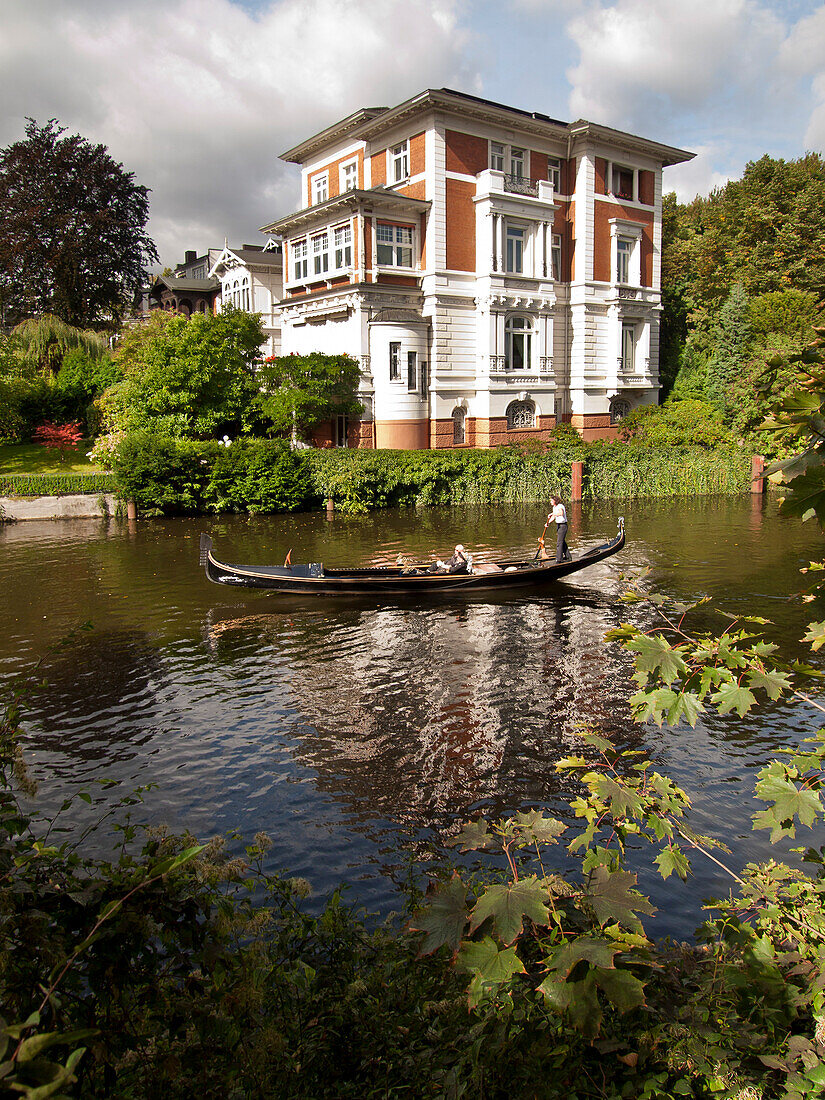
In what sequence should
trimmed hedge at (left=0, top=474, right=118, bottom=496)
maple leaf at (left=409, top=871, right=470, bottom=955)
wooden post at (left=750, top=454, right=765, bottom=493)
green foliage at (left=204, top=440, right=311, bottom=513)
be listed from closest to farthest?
maple leaf at (left=409, top=871, right=470, bottom=955) < green foliage at (left=204, top=440, right=311, bottom=513) < trimmed hedge at (left=0, top=474, right=118, bottom=496) < wooden post at (left=750, top=454, right=765, bottom=493)

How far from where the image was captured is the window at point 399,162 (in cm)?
3770

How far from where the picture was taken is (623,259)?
141 ft

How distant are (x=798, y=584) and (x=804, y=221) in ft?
125

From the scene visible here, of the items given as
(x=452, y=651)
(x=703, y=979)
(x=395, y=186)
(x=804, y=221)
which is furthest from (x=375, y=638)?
(x=804, y=221)

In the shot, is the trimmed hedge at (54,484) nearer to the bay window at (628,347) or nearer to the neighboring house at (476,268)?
the neighboring house at (476,268)

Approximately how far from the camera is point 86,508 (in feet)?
101

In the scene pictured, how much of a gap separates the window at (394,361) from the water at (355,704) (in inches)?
568

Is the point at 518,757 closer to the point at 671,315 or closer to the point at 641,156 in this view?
the point at 641,156

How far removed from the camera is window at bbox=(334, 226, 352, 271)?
36.2 m

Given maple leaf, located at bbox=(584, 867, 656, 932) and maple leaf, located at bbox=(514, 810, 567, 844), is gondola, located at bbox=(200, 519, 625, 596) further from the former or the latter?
maple leaf, located at bbox=(584, 867, 656, 932)

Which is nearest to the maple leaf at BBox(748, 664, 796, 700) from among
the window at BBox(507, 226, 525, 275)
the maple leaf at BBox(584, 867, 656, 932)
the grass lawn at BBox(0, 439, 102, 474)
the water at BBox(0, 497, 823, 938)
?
the water at BBox(0, 497, 823, 938)

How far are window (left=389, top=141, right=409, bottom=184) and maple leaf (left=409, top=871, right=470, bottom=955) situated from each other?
3953 cm

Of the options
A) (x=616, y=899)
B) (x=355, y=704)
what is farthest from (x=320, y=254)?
(x=616, y=899)

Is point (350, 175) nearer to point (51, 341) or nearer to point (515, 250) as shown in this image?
point (515, 250)
